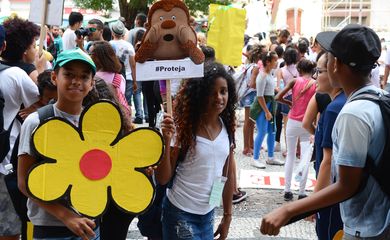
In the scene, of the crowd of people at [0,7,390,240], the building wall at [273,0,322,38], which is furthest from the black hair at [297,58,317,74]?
the building wall at [273,0,322,38]

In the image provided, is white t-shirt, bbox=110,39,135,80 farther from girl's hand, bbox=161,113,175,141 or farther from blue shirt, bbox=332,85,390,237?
blue shirt, bbox=332,85,390,237

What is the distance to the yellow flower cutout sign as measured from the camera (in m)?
2.63

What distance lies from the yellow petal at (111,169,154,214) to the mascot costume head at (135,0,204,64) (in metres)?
0.73

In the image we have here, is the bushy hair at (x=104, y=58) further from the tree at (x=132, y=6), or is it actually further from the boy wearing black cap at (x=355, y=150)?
the tree at (x=132, y=6)

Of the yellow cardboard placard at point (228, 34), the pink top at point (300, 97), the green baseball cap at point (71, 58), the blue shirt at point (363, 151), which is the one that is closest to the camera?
the blue shirt at point (363, 151)

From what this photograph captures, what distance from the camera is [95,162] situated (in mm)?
2715

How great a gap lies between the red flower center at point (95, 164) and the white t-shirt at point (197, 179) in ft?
2.14

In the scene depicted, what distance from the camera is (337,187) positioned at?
2471 mm

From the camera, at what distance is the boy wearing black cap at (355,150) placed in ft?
7.95

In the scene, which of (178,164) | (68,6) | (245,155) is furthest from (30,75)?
(68,6)

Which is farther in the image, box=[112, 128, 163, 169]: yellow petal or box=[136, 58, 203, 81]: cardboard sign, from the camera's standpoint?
box=[136, 58, 203, 81]: cardboard sign

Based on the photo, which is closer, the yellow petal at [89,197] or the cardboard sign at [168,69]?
the yellow petal at [89,197]

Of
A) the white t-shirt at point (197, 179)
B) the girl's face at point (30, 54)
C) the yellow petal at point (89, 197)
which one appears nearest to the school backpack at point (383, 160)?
the white t-shirt at point (197, 179)

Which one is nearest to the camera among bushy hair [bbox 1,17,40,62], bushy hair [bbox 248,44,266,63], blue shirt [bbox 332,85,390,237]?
blue shirt [bbox 332,85,390,237]
